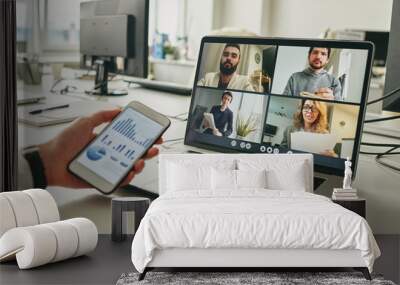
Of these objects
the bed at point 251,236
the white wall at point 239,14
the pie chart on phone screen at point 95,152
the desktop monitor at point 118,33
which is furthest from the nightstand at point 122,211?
the white wall at point 239,14

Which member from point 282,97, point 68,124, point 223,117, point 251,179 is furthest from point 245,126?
point 68,124

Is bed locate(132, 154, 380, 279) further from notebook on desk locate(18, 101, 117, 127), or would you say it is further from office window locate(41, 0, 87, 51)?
office window locate(41, 0, 87, 51)

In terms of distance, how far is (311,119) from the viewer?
20.5ft

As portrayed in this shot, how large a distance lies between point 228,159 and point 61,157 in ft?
5.79

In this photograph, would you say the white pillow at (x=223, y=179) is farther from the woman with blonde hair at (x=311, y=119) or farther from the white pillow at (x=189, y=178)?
the woman with blonde hair at (x=311, y=119)

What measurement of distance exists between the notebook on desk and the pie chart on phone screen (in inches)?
13.2

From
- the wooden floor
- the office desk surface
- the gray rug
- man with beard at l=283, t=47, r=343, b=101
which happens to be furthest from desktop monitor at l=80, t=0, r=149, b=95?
the gray rug

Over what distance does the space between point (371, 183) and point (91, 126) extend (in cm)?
263

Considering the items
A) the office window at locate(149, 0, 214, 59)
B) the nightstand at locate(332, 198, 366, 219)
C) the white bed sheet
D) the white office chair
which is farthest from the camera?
the office window at locate(149, 0, 214, 59)

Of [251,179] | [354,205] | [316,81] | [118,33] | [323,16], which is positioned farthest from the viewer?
[118,33]

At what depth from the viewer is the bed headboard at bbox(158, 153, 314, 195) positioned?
19.6 feet

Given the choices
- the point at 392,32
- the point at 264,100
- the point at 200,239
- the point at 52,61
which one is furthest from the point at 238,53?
the point at 200,239

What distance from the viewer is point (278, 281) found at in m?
4.80

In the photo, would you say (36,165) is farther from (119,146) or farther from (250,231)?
(250,231)
